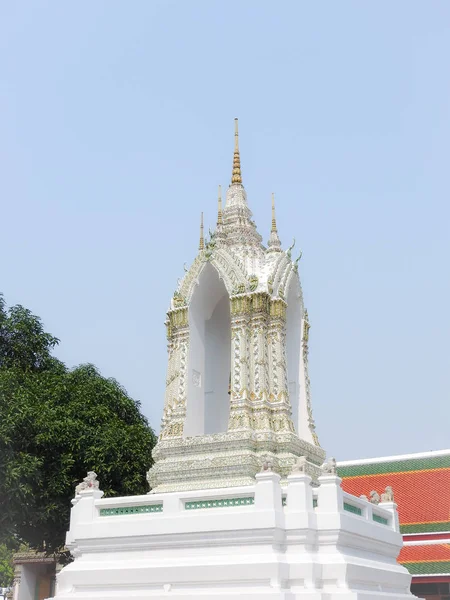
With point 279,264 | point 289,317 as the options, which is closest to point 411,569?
A: point 289,317

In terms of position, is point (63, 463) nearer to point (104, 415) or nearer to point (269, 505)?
point (104, 415)

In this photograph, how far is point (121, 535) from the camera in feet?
41.7

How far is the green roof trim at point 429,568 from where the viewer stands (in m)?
22.2

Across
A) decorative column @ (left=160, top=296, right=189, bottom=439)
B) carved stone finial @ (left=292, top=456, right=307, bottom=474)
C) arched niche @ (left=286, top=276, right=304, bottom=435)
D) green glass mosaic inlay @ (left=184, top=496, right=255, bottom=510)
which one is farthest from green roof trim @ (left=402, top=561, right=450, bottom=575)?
green glass mosaic inlay @ (left=184, top=496, right=255, bottom=510)

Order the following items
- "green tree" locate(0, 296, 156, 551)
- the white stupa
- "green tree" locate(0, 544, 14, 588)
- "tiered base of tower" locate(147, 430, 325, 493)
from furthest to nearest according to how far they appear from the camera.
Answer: "green tree" locate(0, 544, 14, 588) → "green tree" locate(0, 296, 156, 551) → "tiered base of tower" locate(147, 430, 325, 493) → the white stupa

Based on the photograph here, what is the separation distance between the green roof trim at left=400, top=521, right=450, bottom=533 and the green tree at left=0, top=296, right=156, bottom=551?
8794mm

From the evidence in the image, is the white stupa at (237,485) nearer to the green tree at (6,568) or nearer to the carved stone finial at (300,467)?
the carved stone finial at (300,467)

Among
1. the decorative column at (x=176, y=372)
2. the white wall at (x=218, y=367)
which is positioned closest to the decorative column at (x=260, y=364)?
the decorative column at (x=176, y=372)

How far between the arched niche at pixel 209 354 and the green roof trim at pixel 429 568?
9.33 meters

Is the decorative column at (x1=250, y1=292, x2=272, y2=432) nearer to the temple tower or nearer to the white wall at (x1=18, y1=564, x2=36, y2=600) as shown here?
the temple tower

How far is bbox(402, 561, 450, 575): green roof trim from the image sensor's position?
22250 millimetres

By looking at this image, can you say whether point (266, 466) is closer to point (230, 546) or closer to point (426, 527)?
point (230, 546)

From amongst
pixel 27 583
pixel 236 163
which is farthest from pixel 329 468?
pixel 27 583

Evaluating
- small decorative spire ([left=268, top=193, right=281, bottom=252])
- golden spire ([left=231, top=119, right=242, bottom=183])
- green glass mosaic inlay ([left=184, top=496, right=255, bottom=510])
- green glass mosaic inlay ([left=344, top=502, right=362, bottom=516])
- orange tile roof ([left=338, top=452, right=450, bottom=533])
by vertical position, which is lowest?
green glass mosaic inlay ([left=184, top=496, right=255, bottom=510])
